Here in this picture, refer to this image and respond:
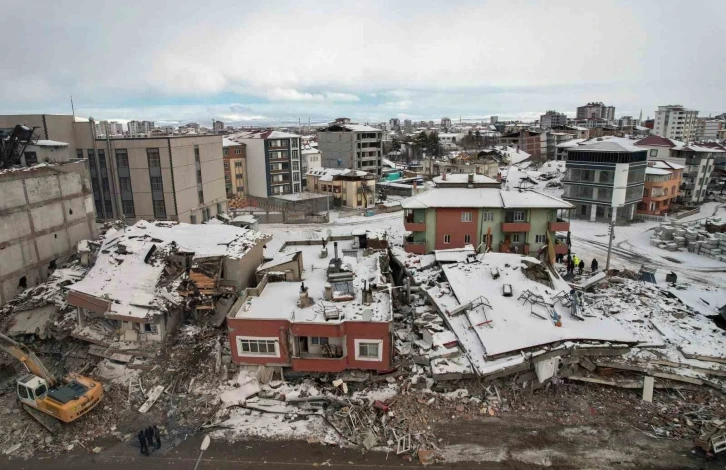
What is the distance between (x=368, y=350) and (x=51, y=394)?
13.8 metres

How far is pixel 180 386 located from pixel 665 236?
4456cm

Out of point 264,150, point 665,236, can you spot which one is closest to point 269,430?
point 665,236

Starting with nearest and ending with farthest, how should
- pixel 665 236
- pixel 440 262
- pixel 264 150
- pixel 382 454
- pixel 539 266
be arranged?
pixel 382 454, pixel 539 266, pixel 440 262, pixel 665 236, pixel 264 150

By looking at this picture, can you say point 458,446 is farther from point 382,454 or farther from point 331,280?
point 331,280

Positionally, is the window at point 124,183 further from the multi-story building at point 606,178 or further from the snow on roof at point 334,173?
the multi-story building at point 606,178

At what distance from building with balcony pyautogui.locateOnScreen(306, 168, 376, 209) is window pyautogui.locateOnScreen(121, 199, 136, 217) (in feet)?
89.9

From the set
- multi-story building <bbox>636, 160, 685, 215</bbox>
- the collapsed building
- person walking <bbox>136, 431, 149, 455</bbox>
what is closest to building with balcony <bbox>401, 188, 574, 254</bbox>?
the collapsed building

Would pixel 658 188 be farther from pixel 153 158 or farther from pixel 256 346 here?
pixel 153 158

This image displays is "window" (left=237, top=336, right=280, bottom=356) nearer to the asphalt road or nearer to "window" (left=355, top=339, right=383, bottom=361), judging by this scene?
"window" (left=355, top=339, right=383, bottom=361)

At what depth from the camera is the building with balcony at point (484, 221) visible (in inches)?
1403

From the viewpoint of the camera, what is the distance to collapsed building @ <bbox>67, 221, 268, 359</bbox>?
24.4m

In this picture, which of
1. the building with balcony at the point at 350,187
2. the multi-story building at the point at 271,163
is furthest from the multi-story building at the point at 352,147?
the building with balcony at the point at 350,187

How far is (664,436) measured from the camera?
18.2 metres

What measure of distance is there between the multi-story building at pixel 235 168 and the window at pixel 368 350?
175 ft
